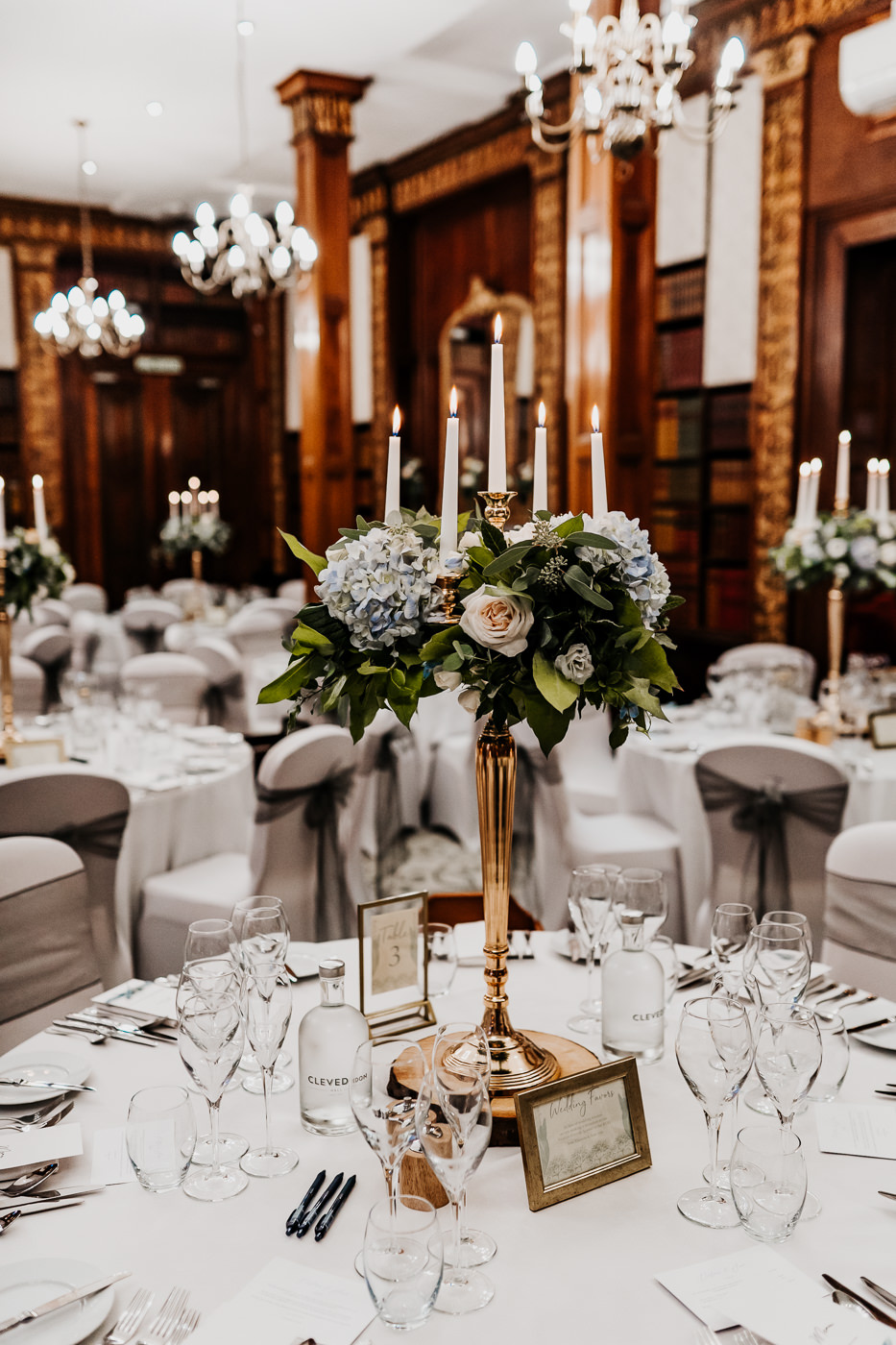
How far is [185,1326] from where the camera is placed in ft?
3.66

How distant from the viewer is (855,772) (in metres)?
3.48

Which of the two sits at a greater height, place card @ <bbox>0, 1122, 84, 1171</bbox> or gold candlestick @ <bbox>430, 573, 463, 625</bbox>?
gold candlestick @ <bbox>430, 573, 463, 625</bbox>

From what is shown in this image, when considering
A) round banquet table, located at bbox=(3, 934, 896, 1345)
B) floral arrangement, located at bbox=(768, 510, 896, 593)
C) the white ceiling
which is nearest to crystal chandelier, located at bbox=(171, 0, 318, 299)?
the white ceiling

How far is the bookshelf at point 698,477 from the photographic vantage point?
21.9 ft

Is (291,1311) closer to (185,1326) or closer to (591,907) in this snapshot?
(185,1326)

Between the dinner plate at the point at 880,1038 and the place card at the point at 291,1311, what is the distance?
88 centimetres

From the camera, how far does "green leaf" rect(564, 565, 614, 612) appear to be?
4.46 ft

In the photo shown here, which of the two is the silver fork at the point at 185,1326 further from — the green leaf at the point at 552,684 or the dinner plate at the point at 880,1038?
the dinner plate at the point at 880,1038

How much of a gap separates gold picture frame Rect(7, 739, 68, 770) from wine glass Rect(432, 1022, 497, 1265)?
263 cm

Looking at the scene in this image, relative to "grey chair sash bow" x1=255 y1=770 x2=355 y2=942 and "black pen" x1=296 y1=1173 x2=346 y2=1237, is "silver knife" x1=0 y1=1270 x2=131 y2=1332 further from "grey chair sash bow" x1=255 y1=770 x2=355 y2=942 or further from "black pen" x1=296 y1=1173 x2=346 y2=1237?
"grey chair sash bow" x1=255 y1=770 x2=355 y2=942

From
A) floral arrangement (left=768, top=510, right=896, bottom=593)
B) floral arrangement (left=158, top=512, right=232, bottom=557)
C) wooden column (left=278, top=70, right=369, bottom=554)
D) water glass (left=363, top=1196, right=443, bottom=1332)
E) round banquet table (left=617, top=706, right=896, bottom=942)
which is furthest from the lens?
floral arrangement (left=158, top=512, right=232, bottom=557)

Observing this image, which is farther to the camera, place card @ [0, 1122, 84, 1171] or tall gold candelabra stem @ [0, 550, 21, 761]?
tall gold candelabra stem @ [0, 550, 21, 761]

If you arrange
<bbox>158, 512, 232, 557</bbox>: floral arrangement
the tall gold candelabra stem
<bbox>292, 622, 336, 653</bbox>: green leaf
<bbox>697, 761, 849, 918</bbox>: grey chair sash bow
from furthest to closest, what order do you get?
<bbox>158, 512, 232, 557</bbox>: floral arrangement, the tall gold candelabra stem, <bbox>697, 761, 849, 918</bbox>: grey chair sash bow, <bbox>292, 622, 336, 653</bbox>: green leaf

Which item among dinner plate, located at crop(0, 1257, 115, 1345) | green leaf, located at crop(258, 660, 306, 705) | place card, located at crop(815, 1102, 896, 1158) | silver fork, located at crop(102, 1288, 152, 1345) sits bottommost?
place card, located at crop(815, 1102, 896, 1158)
